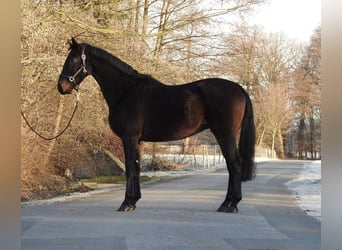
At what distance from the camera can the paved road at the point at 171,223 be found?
3146mm

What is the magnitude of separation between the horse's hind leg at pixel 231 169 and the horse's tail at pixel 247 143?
0.25 ft

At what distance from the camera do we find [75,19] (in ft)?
16.9

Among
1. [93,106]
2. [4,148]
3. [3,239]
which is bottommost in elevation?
[3,239]

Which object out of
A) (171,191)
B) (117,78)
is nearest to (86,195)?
(171,191)

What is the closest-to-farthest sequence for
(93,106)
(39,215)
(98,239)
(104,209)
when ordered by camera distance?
(98,239)
(39,215)
(104,209)
(93,106)

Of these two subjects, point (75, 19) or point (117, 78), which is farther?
point (75, 19)

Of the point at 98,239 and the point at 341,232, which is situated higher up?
the point at 341,232

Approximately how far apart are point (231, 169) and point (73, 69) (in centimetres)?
174

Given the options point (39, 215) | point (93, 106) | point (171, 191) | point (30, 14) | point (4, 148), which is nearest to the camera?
point (4, 148)

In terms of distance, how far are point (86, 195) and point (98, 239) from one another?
8.05 feet

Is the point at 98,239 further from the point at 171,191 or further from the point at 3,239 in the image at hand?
the point at 171,191

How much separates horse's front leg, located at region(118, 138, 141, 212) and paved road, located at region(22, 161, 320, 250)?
11 cm

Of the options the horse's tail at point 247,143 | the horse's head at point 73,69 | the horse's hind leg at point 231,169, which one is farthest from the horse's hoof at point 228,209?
the horse's head at point 73,69

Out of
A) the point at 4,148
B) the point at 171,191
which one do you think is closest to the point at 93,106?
the point at 171,191
